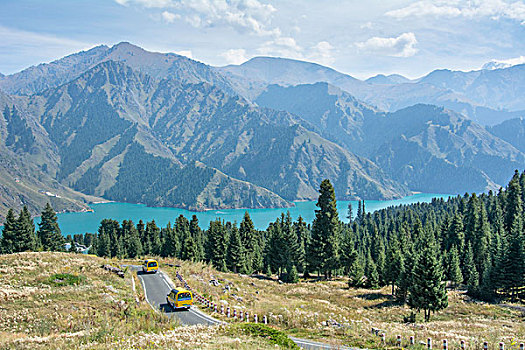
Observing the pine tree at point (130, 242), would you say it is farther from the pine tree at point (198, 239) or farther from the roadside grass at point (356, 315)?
the roadside grass at point (356, 315)

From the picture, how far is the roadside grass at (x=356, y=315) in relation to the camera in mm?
28453

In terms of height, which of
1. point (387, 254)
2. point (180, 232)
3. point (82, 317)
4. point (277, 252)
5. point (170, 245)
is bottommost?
point (170, 245)

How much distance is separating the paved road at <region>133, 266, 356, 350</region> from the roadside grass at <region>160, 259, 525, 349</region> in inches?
49.2

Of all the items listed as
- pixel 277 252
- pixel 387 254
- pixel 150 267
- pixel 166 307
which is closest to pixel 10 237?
pixel 150 267

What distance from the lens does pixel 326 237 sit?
76875 millimetres

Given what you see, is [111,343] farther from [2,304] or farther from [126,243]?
[126,243]

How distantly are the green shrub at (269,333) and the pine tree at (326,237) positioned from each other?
51629mm

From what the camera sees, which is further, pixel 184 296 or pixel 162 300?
pixel 162 300

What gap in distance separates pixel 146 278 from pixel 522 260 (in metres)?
62.7

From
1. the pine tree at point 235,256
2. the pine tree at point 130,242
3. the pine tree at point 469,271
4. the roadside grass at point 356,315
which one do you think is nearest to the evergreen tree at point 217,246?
the pine tree at point 235,256

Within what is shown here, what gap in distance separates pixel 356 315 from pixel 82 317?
26.5 m

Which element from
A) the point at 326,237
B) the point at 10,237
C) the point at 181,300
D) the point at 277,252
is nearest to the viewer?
the point at 181,300

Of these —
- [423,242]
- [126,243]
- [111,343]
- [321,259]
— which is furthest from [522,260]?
[126,243]

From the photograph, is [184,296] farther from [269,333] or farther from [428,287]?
[428,287]
